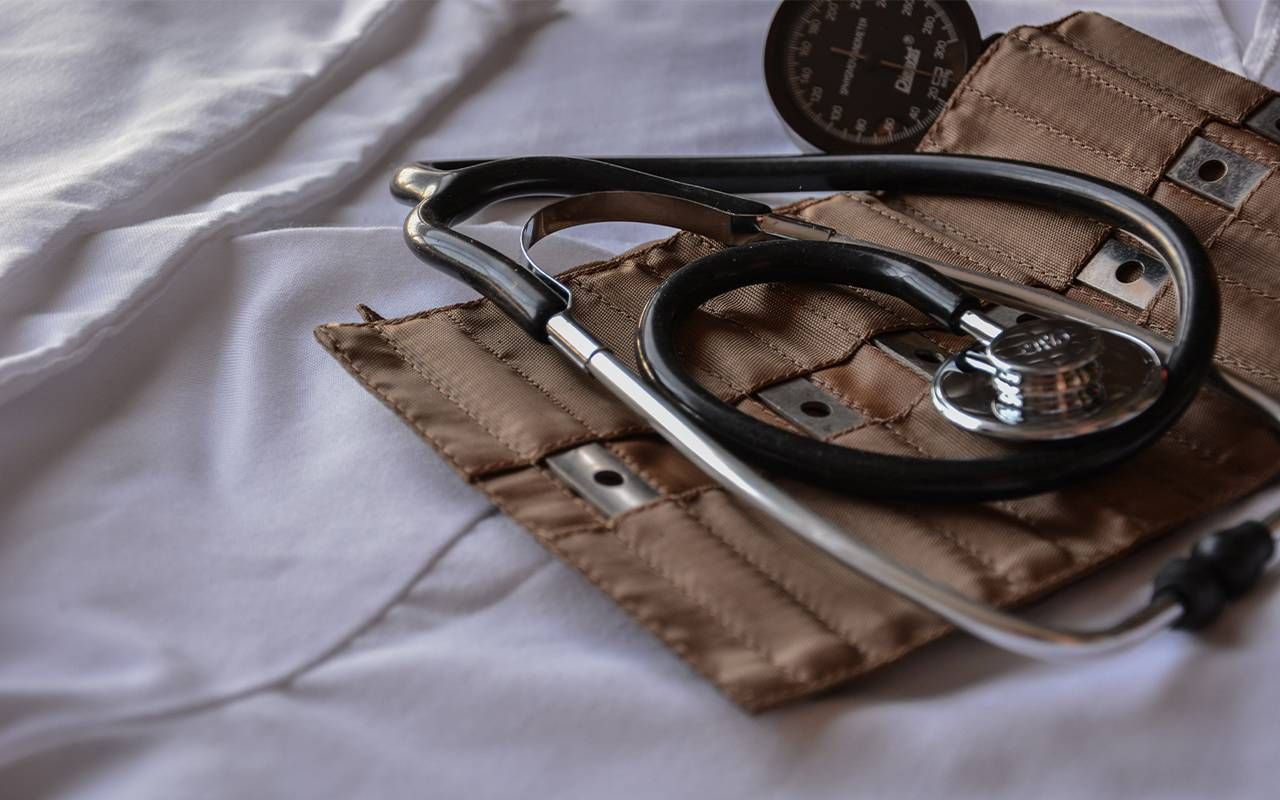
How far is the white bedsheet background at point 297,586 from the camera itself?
1.65 ft

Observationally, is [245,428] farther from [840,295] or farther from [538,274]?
[840,295]

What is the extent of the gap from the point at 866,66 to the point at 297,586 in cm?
59

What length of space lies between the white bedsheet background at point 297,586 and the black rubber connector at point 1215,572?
0.02 m

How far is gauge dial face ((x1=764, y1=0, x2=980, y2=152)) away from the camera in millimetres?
941

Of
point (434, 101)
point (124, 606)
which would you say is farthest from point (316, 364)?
point (434, 101)

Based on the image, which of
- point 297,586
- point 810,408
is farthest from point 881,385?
point 297,586

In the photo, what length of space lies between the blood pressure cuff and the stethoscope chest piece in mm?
20

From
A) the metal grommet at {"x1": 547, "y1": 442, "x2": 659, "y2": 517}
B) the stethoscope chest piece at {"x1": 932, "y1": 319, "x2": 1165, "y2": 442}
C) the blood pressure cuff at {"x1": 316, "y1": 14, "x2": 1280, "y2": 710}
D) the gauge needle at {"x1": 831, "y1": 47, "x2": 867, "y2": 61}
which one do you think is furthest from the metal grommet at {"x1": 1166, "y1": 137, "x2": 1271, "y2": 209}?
the metal grommet at {"x1": 547, "y1": 442, "x2": 659, "y2": 517}

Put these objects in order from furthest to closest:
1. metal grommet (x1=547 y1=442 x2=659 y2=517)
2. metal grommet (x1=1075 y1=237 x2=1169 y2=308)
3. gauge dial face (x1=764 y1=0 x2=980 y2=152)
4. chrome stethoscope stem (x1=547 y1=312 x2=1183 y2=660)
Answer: gauge dial face (x1=764 y1=0 x2=980 y2=152), metal grommet (x1=1075 y1=237 x2=1169 y2=308), metal grommet (x1=547 y1=442 x2=659 y2=517), chrome stethoscope stem (x1=547 y1=312 x2=1183 y2=660)

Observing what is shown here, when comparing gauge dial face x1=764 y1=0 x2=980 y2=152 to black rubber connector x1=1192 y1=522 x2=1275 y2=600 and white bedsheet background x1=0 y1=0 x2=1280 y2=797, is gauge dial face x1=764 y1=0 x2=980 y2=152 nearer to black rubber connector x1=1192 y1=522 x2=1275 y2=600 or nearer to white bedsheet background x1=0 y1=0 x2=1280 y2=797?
white bedsheet background x1=0 y1=0 x2=1280 y2=797

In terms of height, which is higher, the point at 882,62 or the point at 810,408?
the point at 882,62

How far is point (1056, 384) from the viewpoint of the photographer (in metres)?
0.58

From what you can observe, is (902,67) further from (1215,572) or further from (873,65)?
(1215,572)

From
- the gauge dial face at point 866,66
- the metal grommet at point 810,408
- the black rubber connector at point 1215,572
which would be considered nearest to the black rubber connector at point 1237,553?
the black rubber connector at point 1215,572
